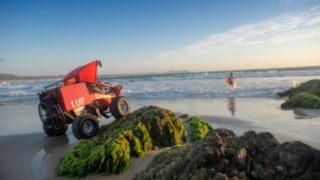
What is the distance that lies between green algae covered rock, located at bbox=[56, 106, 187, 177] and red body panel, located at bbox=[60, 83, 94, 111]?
1.70m

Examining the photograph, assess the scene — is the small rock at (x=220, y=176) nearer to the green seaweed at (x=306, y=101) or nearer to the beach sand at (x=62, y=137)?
the beach sand at (x=62, y=137)

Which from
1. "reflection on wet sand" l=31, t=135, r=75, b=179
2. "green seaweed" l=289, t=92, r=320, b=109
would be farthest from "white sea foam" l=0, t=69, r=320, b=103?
"reflection on wet sand" l=31, t=135, r=75, b=179

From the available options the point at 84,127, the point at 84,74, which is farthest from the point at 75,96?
the point at 84,127

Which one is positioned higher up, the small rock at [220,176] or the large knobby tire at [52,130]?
the small rock at [220,176]

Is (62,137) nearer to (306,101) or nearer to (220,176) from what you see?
(220,176)

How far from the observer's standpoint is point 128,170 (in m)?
4.29

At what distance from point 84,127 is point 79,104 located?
862 mm

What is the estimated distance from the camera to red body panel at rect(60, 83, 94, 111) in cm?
684

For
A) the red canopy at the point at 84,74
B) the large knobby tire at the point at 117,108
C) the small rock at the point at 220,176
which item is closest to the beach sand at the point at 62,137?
the large knobby tire at the point at 117,108

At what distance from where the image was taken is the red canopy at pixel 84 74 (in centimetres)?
733

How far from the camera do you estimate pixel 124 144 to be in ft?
15.0

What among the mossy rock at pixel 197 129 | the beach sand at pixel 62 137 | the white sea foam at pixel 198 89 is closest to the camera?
the beach sand at pixel 62 137

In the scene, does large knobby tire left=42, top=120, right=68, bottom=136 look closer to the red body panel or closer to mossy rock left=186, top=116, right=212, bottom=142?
the red body panel

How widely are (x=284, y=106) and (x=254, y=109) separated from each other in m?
1.12
